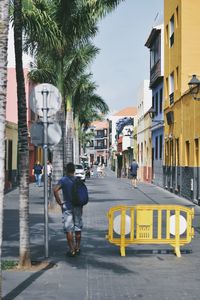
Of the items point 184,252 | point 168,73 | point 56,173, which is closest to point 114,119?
point 168,73

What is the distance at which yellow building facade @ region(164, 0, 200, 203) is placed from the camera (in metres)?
25.0

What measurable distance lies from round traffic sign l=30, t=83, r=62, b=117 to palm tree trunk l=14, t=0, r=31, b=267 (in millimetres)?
282

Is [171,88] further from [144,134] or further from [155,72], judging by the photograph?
[144,134]

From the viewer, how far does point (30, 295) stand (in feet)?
25.3

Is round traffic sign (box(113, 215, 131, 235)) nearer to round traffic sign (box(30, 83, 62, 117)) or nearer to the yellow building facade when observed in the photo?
round traffic sign (box(30, 83, 62, 117))

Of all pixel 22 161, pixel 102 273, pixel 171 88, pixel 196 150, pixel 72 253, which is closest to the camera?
pixel 102 273

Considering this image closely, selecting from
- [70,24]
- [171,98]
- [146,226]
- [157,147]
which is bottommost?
[146,226]

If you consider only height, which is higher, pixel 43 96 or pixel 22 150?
pixel 43 96

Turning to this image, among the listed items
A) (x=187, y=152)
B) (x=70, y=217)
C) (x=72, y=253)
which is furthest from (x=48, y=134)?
(x=187, y=152)

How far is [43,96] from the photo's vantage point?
10.5 metres

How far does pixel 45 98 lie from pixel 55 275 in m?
3.03

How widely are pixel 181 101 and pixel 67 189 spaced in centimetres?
1795

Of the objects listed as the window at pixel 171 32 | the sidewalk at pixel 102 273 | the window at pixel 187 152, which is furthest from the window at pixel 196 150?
the sidewalk at pixel 102 273

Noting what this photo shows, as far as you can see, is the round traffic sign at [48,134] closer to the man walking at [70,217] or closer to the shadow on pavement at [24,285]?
the man walking at [70,217]
